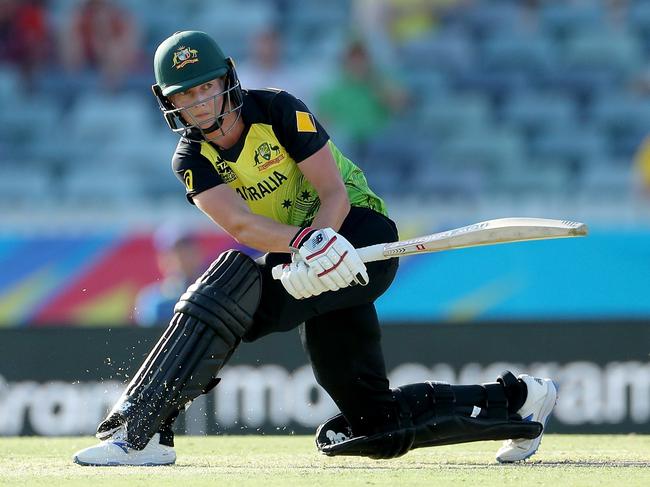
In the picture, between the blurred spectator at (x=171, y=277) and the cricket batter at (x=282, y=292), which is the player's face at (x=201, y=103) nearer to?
the cricket batter at (x=282, y=292)

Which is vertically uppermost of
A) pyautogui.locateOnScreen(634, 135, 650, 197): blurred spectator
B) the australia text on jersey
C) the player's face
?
pyautogui.locateOnScreen(634, 135, 650, 197): blurred spectator

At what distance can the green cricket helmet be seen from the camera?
4.07 m

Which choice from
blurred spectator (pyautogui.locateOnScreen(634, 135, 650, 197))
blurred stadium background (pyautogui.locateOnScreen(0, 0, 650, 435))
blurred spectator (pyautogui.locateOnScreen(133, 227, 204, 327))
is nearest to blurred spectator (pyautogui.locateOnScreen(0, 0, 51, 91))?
blurred stadium background (pyautogui.locateOnScreen(0, 0, 650, 435))

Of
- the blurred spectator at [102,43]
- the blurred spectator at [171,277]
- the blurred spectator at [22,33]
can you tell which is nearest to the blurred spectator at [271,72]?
the blurred spectator at [102,43]

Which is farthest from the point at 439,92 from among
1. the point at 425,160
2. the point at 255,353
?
the point at 255,353

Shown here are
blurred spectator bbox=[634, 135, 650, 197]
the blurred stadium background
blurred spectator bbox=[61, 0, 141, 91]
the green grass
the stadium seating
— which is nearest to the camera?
the green grass

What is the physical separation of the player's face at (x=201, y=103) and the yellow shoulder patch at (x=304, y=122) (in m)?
0.25

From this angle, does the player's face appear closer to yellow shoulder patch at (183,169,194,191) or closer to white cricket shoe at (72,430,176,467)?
yellow shoulder patch at (183,169,194,191)

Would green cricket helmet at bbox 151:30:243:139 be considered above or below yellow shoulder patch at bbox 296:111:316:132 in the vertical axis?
above

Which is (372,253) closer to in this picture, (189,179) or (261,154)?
(261,154)

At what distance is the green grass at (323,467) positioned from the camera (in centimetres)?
360

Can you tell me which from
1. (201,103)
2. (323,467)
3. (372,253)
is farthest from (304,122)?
(323,467)

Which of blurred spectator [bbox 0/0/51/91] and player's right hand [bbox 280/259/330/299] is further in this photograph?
blurred spectator [bbox 0/0/51/91]

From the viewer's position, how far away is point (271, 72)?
31.7 feet
